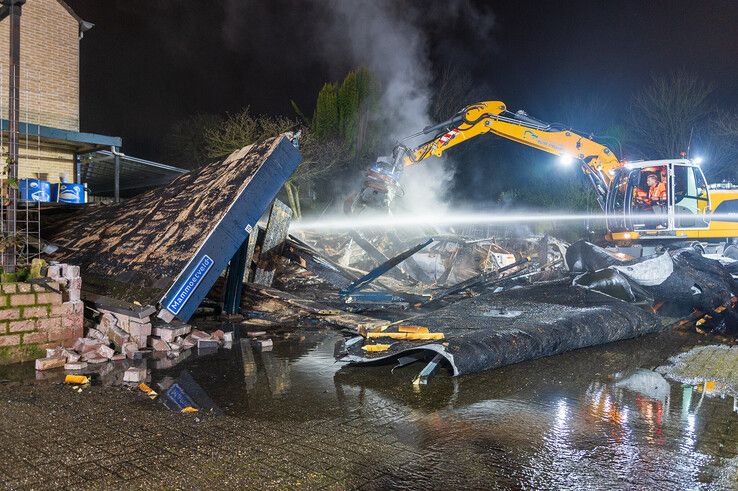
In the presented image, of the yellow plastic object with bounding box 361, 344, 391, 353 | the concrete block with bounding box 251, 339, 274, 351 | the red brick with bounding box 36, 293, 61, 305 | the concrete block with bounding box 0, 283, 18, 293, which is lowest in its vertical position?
the concrete block with bounding box 251, 339, 274, 351

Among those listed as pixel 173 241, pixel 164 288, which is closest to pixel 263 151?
pixel 173 241

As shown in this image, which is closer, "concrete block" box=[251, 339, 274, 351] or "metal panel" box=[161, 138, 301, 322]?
"metal panel" box=[161, 138, 301, 322]

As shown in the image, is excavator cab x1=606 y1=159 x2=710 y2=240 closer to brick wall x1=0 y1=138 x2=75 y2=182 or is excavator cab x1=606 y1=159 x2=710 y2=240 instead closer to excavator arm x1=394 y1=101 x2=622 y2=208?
excavator arm x1=394 y1=101 x2=622 y2=208

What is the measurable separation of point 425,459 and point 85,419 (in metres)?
2.61

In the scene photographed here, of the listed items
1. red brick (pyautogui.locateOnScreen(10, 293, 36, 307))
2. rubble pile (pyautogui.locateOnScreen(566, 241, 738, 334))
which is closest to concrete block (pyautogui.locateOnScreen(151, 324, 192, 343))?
red brick (pyautogui.locateOnScreen(10, 293, 36, 307))

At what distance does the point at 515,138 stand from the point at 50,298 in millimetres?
9732

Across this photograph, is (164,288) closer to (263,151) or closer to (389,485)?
(263,151)

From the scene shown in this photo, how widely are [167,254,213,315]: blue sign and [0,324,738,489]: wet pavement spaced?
1018 millimetres

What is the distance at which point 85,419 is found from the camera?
14.0ft

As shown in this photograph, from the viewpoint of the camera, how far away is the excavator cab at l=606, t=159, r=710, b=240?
451 inches

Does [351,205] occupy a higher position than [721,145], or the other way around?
[721,145]

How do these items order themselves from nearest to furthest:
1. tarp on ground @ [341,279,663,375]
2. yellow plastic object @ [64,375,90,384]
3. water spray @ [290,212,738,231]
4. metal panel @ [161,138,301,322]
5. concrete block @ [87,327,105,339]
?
yellow plastic object @ [64,375,90,384] → tarp on ground @ [341,279,663,375] → concrete block @ [87,327,105,339] → metal panel @ [161,138,301,322] → water spray @ [290,212,738,231]

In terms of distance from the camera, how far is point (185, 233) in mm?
7695

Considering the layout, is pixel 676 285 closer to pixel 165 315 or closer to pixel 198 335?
pixel 198 335
